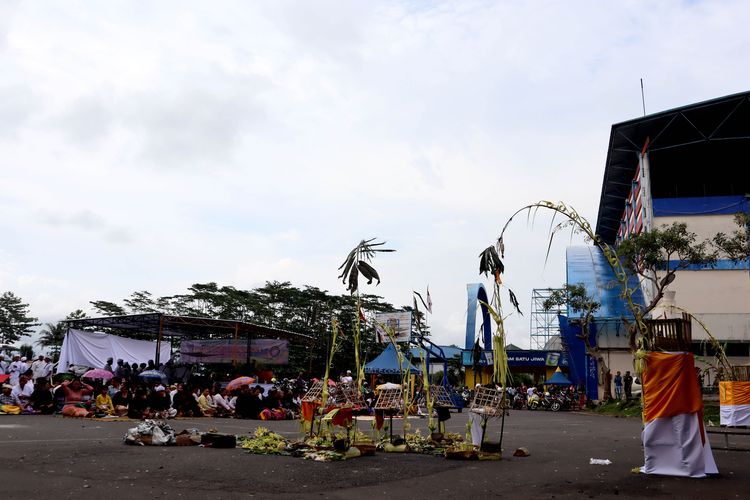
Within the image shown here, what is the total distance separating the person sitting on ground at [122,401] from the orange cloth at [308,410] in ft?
26.2

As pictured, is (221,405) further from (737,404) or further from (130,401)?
(737,404)

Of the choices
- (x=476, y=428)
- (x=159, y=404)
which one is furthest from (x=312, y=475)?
(x=159, y=404)

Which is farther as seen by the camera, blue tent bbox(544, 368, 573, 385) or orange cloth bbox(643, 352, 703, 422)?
blue tent bbox(544, 368, 573, 385)

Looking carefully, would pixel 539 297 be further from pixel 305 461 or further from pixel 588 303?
pixel 305 461

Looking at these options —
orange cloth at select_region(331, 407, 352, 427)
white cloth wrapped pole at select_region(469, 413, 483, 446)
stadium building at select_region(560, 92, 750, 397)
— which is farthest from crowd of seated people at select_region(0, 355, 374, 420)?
stadium building at select_region(560, 92, 750, 397)

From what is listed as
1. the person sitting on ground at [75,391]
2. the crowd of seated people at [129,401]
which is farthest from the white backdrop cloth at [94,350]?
the person sitting on ground at [75,391]

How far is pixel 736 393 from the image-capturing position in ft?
51.8

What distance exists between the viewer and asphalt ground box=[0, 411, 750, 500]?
646cm

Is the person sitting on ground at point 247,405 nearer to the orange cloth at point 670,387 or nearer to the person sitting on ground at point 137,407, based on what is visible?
the person sitting on ground at point 137,407

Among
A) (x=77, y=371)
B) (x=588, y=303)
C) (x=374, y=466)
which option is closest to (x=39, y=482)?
(x=374, y=466)

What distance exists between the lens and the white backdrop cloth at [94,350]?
25406 mm

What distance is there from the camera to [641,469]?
27.1ft

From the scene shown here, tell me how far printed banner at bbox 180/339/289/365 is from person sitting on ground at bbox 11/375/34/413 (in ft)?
42.2

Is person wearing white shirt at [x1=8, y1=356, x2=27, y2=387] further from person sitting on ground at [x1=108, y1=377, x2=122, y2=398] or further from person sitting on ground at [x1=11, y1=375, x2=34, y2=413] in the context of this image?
person sitting on ground at [x1=108, y1=377, x2=122, y2=398]
